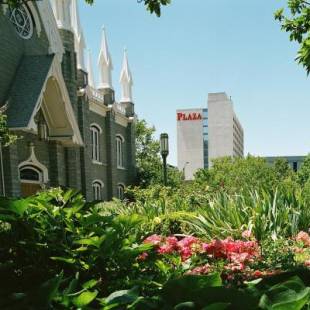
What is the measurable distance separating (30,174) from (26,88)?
396 cm

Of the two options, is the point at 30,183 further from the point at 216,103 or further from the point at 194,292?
the point at 216,103

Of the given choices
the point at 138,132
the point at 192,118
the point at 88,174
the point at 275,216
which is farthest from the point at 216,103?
the point at 275,216

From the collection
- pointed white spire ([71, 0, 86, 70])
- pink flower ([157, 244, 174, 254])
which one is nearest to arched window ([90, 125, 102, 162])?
pointed white spire ([71, 0, 86, 70])

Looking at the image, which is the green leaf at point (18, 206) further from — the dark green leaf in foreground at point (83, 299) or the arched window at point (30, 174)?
the arched window at point (30, 174)

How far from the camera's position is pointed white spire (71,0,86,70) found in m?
26.5

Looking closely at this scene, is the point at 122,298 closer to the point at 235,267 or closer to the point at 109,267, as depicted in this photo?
the point at 109,267

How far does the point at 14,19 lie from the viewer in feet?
61.2

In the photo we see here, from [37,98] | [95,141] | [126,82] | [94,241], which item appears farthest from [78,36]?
[94,241]

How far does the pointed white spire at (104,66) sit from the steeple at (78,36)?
413cm

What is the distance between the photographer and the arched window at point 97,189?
28031 millimetres

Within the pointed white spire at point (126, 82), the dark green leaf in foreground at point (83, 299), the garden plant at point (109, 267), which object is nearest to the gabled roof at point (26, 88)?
the garden plant at point (109, 267)

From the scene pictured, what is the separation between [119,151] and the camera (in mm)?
33719

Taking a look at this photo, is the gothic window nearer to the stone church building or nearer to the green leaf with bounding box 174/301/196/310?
the stone church building

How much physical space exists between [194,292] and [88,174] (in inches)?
986
